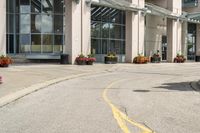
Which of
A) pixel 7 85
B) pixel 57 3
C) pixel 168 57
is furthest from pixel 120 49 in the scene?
pixel 7 85

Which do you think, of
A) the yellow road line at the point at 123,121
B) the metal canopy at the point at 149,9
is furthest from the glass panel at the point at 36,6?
the yellow road line at the point at 123,121

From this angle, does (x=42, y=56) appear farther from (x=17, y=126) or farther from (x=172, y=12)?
(x=17, y=126)

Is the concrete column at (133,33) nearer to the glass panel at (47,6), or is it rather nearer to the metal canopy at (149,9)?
the metal canopy at (149,9)

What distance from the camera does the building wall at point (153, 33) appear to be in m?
53.4

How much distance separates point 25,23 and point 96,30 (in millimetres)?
8544

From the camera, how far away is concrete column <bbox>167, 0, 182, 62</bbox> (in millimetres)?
52812

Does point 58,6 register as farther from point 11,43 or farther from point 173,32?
point 173,32

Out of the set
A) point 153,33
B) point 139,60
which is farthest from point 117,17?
point 153,33

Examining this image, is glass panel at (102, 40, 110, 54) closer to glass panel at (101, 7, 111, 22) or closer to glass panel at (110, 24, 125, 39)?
glass panel at (110, 24, 125, 39)

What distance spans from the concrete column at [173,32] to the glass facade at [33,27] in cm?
1816

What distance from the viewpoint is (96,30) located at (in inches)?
1754

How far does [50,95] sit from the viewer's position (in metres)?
15.2

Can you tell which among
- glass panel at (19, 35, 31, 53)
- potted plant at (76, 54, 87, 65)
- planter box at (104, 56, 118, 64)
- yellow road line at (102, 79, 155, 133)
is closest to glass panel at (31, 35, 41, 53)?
glass panel at (19, 35, 31, 53)

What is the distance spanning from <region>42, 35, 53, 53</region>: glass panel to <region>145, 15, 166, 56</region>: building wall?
16920 mm
